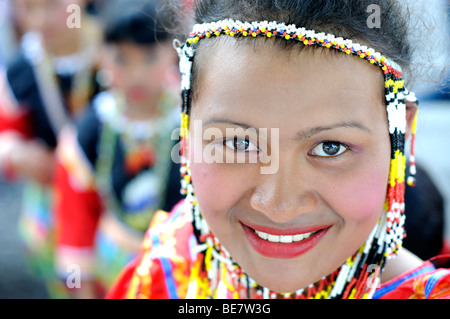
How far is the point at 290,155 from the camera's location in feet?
3.60

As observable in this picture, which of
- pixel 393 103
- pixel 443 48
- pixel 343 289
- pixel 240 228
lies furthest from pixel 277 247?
pixel 443 48

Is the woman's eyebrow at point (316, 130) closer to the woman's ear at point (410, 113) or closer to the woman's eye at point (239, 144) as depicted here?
the woman's eye at point (239, 144)

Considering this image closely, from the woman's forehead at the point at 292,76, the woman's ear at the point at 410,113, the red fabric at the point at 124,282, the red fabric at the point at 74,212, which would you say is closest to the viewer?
the woman's forehead at the point at 292,76

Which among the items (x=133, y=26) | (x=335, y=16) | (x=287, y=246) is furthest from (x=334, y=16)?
(x=133, y=26)

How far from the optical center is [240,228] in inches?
48.1

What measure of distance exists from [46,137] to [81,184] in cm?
79

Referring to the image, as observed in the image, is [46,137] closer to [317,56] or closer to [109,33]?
[109,33]

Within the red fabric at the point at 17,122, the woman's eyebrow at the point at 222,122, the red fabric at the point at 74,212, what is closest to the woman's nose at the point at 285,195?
the woman's eyebrow at the point at 222,122

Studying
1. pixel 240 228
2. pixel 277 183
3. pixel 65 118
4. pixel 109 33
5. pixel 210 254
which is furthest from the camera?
pixel 65 118

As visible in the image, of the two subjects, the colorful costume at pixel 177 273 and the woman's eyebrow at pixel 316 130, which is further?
the colorful costume at pixel 177 273

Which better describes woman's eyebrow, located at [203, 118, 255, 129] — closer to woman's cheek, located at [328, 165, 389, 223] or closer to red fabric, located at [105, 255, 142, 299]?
woman's cheek, located at [328, 165, 389, 223]

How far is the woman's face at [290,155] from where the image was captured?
43.0 inches

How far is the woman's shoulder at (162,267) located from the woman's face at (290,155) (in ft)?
0.84

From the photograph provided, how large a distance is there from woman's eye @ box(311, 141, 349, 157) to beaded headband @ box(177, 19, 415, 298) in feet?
0.45
